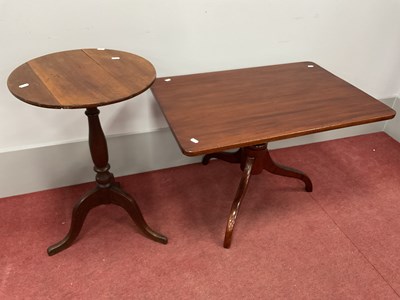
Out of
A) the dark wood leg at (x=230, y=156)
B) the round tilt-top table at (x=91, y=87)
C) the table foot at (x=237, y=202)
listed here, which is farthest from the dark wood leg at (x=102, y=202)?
the dark wood leg at (x=230, y=156)

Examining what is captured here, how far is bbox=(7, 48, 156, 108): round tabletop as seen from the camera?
1.11m

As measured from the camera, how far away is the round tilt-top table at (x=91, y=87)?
1125mm

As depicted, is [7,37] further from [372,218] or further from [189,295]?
[372,218]

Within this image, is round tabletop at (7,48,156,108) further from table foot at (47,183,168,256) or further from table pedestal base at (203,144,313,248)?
table pedestal base at (203,144,313,248)

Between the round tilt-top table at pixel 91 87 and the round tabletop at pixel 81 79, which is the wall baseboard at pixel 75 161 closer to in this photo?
the round tilt-top table at pixel 91 87

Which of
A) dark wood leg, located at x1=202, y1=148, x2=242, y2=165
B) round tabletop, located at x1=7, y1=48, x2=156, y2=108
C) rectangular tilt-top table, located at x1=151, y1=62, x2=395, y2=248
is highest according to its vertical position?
round tabletop, located at x1=7, y1=48, x2=156, y2=108

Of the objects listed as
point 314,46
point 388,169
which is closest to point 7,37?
point 314,46

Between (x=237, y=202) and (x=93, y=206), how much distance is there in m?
0.69

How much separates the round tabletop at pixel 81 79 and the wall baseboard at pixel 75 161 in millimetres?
584

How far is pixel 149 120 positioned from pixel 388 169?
1551 mm

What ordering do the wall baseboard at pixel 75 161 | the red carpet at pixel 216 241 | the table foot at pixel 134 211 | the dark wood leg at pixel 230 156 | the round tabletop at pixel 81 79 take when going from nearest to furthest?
the round tabletop at pixel 81 79 → the red carpet at pixel 216 241 → the table foot at pixel 134 211 → the wall baseboard at pixel 75 161 → the dark wood leg at pixel 230 156

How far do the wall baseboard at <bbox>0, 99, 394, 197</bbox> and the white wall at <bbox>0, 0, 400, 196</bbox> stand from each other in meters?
0.04

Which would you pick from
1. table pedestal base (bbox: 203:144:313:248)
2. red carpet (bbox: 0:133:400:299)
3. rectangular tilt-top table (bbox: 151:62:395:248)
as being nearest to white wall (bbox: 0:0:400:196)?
rectangular tilt-top table (bbox: 151:62:395:248)

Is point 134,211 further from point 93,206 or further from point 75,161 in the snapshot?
point 75,161
